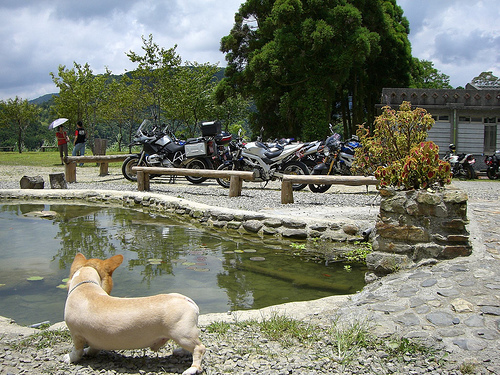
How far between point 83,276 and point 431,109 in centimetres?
1736

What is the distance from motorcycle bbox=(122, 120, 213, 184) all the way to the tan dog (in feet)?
32.6

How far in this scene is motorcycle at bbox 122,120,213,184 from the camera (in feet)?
41.4

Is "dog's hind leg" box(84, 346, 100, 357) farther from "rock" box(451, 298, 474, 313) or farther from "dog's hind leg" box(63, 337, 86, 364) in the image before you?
"rock" box(451, 298, 474, 313)

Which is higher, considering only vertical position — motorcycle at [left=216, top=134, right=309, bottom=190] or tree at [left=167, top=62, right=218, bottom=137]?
tree at [left=167, top=62, right=218, bottom=137]

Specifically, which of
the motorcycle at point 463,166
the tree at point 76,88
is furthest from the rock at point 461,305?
the tree at point 76,88

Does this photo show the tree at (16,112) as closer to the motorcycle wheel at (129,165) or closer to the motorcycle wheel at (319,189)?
the motorcycle wheel at (129,165)

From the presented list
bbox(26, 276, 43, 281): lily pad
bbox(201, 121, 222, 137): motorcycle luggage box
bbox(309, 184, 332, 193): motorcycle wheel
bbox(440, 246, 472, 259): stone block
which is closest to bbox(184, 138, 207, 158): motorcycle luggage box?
bbox(201, 121, 222, 137): motorcycle luggage box

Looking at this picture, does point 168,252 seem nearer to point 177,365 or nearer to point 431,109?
point 177,365

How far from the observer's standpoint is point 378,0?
76.4ft

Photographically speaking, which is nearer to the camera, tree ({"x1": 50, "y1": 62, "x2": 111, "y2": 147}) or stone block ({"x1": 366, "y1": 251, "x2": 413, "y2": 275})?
stone block ({"x1": 366, "y1": 251, "x2": 413, "y2": 275})

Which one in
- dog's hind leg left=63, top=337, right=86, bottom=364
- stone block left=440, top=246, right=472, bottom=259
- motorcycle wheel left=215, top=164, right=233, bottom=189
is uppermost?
motorcycle wheel left=215, top=164, right=233, bottom=189

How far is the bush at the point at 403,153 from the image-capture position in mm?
4617

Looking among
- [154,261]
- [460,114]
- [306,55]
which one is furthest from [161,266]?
[306,55]

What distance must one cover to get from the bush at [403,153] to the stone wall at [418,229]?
17cm
